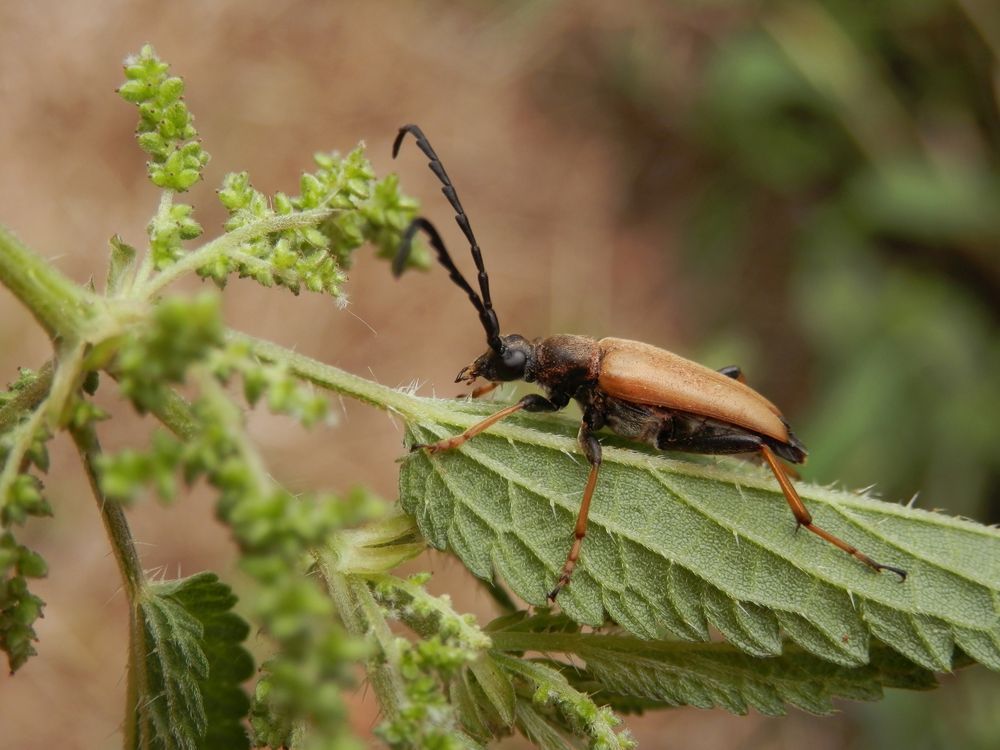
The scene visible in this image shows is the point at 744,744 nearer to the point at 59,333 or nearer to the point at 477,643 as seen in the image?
the point at 477,643

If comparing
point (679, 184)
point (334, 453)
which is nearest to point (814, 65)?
A: point (679, 184)

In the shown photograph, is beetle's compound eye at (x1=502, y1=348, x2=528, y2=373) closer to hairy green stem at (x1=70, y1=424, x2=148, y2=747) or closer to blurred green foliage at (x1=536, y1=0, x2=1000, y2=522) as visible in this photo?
hairy green stem at (x1=70, y1=424, x2=148, y2=747)

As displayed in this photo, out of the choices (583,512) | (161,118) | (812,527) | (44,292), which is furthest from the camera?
(812,527)

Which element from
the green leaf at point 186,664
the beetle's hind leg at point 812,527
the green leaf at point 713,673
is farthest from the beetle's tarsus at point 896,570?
the green leaf at point 186,664

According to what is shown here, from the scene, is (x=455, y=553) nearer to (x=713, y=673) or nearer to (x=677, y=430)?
(x=713, y=673)

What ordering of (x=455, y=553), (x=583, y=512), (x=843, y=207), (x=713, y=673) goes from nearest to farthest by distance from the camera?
(x=455, y=553) → (x=713, y=673) → (x=583, y=512) → (x=843, y=207)

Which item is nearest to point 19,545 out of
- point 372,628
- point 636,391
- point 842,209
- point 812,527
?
point 372,628
